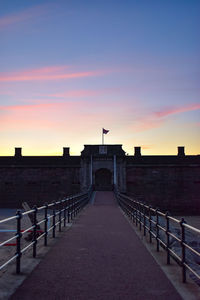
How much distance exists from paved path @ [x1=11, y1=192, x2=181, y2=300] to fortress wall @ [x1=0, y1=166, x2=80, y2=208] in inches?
1253

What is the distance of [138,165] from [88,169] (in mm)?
6066

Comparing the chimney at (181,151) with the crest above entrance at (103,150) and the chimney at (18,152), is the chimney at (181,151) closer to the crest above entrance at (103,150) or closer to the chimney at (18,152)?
the crest above entrance at (103,150)

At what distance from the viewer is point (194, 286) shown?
493 cm

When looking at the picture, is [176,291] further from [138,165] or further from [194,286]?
[138,165]

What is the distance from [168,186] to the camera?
131 feet

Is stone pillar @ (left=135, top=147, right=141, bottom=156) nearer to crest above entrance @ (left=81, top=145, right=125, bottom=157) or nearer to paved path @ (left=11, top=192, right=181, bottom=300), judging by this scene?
crest above entrance @ (left=81, top=145, right=125, bottom=157)

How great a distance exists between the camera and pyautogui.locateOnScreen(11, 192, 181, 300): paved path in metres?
4.55

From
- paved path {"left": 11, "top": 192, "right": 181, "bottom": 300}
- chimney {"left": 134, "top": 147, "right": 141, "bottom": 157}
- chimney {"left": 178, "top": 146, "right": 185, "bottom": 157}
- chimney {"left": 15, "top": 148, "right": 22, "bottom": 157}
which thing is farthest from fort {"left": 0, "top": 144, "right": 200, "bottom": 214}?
paved path {"left": 11, "top": 192, "right": 181, "bottom": 300}

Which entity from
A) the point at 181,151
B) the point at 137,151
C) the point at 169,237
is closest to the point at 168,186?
the point at 181,151

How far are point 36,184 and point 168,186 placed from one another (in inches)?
634

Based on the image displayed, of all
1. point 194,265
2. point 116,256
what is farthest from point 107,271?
point 194,265

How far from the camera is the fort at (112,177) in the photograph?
39.2m

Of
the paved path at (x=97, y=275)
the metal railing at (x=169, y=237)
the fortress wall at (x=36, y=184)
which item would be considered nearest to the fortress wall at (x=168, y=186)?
the fortress wall at (x=36, y=184)

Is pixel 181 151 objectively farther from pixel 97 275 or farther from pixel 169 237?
pixel 97 275
